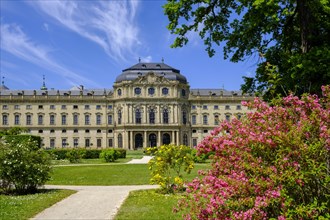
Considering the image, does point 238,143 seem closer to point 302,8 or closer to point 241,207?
point 241,207

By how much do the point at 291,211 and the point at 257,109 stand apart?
1.75 meters

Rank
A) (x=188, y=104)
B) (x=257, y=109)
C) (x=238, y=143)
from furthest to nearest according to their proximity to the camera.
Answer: (x=188, y=104)
(x=257, y=109)
(x=238, y=143)

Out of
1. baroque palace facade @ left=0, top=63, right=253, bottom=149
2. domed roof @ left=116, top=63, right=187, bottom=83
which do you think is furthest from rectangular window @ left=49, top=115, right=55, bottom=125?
domed roof @ left=116, top=63, right=187, bottom=83

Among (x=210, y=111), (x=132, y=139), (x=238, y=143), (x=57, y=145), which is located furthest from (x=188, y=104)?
(x=238, y=143)

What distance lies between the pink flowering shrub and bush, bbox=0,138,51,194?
9.90m

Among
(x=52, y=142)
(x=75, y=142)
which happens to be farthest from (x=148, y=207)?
(x=52, y=142)

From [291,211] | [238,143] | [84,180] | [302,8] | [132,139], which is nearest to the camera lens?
[291,211]

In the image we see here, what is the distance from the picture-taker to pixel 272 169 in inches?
186

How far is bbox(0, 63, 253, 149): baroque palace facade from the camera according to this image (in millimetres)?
63281

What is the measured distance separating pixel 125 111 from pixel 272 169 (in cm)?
5905

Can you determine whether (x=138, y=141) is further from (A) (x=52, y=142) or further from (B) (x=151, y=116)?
(A) (x=52, y=142)

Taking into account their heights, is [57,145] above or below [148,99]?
below

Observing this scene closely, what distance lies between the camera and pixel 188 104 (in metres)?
66.4

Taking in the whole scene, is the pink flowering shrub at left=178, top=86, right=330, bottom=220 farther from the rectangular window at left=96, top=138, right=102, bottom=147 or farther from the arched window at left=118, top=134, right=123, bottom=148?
the rectangular window at left=96, top=138, right=102, bottom=147
